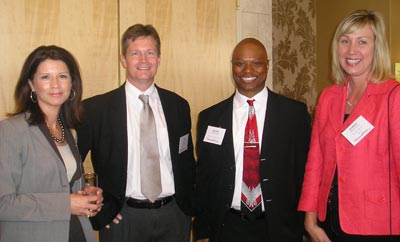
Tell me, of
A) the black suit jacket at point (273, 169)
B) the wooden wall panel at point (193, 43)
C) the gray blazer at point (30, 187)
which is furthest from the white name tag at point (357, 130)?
the wooden wall panel at point (193, 43)

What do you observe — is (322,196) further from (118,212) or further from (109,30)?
(109,30)

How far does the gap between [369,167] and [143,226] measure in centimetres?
128

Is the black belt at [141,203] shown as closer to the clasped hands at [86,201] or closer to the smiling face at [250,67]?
the clasped hands at [86,201]

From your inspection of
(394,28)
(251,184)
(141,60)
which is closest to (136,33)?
(141,60)

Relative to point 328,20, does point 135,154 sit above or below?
below

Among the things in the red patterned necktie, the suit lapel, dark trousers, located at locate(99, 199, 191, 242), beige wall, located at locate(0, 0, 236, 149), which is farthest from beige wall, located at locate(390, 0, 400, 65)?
dark trousers, located at locate(99, 199, 191, 242)

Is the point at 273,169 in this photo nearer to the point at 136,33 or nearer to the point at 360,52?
the point at 360,52

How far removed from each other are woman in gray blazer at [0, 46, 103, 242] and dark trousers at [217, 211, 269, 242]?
0.82 m

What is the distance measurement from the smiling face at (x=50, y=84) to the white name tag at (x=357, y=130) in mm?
1424

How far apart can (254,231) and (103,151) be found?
3.34ft

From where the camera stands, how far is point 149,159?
2297 millimetres

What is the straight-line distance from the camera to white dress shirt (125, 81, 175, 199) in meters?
2.30

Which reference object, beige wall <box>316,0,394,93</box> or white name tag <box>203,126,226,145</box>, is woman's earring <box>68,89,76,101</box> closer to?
white name tag <box>203,126,226,145</box>

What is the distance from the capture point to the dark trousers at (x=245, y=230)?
2291mm
